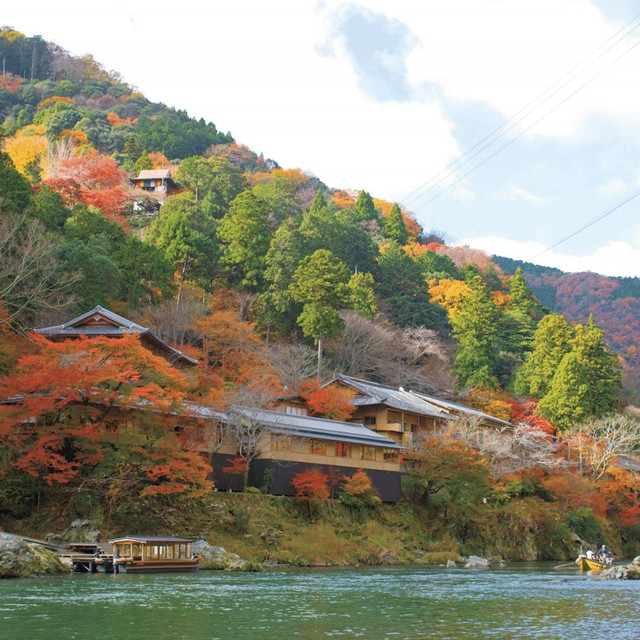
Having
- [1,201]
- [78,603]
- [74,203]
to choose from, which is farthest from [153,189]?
[78,603]

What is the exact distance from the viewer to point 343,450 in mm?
45406

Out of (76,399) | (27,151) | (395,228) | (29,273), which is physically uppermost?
(27,151)

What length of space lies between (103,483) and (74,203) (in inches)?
1614

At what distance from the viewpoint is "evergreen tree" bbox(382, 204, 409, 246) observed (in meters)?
98.4

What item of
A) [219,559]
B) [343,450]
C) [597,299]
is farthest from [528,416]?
[597,299]

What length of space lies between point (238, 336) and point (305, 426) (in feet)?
31.6

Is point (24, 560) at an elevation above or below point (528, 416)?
below

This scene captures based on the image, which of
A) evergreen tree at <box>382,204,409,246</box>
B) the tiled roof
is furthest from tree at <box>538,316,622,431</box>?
the tiled roof

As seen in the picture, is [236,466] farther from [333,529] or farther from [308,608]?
[308,608]

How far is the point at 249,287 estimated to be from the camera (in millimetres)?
60812

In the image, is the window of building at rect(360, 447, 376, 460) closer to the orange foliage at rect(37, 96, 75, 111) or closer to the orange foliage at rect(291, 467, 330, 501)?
the orange foliage at rect(291, 467, 330, 501)

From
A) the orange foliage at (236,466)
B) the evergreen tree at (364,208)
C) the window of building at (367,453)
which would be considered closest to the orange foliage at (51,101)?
the evergreen tree at (364,208)

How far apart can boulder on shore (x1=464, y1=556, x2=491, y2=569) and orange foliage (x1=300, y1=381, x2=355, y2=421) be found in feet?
37.9

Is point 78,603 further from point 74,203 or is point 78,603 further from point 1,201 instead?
point 74,203
